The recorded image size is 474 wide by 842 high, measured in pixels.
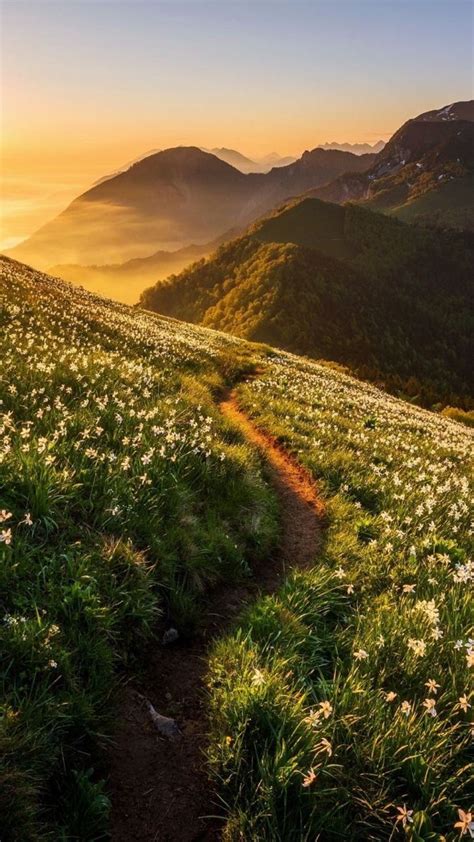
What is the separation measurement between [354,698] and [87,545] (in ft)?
9.96

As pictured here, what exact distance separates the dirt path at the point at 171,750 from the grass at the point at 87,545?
22 centimetres

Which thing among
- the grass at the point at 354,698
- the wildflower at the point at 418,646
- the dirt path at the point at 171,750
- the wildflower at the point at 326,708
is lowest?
the dirt path at the point at 171,750

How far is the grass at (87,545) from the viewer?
3.66m

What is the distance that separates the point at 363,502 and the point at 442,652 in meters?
4.93

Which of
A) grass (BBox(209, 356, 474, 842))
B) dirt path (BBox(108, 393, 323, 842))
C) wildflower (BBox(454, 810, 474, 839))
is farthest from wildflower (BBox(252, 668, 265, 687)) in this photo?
wildflower (BBox(454, 810, 474, 839))

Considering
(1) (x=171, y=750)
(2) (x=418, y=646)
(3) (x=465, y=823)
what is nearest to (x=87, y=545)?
(1) (x=171, y=750)

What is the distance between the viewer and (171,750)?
174 inches

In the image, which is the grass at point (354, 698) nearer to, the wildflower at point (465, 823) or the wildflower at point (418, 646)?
the wildflower at point (418, 646)

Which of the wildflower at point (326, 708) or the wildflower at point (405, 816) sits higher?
the wildflower at point (326, 708)

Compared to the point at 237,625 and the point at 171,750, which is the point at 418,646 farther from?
the point at 171,750

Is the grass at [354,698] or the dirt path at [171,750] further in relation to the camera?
the dirt path at [171,750]

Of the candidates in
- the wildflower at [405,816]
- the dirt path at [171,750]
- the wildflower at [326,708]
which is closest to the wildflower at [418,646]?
the wildflower at [326,708]

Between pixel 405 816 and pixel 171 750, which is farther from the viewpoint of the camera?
pixel 171 750

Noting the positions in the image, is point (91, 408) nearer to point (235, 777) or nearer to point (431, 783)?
point (235, 777)
